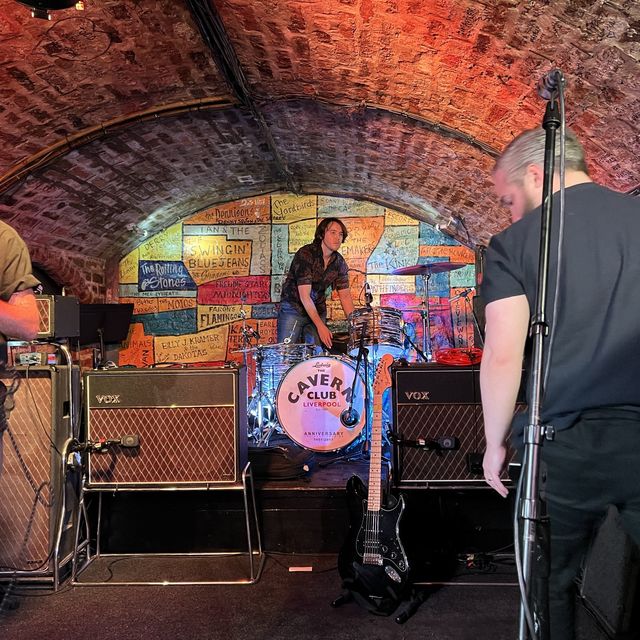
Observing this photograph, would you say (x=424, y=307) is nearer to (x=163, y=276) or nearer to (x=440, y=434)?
(x=163, y=276)

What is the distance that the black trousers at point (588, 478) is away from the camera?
155 centimetres

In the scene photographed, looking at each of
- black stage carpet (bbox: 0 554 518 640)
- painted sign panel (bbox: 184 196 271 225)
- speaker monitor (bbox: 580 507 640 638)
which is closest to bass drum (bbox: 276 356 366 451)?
black stage carpet (bbox: 0 554 518 640)

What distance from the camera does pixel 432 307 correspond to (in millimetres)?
7664

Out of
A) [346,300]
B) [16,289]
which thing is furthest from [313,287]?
[16,289]

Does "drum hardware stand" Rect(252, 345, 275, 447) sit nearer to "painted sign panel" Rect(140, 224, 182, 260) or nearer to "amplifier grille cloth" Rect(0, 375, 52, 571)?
"amplifier grille cloth" Rect(0, 375, 52, 571)

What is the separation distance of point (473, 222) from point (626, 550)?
4.49 m

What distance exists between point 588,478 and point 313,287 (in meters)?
4.87

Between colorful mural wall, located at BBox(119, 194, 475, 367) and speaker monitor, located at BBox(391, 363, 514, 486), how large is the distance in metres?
4.08

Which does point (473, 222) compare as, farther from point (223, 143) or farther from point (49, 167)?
point (49, 167)

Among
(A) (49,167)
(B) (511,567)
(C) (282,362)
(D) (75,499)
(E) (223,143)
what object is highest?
(E) (223,143)

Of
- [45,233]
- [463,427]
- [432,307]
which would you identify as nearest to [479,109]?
[463,427]

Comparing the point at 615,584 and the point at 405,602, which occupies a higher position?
the point at 615,584

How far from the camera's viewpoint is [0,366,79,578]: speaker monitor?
340 cm

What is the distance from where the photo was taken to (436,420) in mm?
3680
